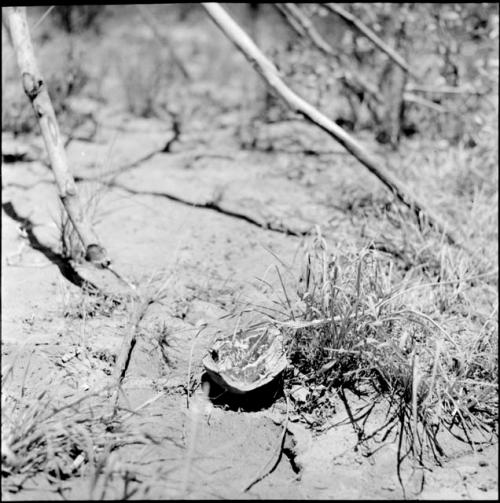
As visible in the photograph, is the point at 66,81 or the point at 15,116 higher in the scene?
the point at 66,81

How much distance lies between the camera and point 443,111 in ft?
12.4

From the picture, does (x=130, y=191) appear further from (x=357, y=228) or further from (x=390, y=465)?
(x=390, y=465)

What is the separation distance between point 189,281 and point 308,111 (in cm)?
78

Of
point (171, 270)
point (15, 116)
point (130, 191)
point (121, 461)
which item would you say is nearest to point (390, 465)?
point (121, 461)

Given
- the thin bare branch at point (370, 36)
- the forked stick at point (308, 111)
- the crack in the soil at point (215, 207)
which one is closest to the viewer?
the forked stick at point (308, 111)

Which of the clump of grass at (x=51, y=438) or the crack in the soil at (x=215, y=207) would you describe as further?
the crack in the soil at (x=215, y=207)

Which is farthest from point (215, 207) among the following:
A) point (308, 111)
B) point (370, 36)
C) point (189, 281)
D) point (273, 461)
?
point (273, 461)

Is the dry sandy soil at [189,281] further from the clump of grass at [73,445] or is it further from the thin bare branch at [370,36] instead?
the thin bare branch at [370,36]

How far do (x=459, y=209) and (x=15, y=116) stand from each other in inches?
93.9

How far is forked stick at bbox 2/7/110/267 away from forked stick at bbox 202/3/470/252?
69cm

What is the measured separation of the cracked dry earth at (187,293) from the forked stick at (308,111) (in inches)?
13.7

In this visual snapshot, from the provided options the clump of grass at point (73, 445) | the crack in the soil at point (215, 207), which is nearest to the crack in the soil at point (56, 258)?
the crack in the soil at point (215, 207)

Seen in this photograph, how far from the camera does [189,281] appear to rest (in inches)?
103

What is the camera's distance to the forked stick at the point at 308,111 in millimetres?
2586
